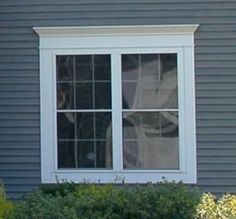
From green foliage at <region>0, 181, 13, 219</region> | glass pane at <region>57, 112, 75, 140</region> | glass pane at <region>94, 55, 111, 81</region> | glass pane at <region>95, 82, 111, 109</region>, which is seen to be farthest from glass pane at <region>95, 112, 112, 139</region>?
green foliage at <region>0, 181, 13, 219</region>

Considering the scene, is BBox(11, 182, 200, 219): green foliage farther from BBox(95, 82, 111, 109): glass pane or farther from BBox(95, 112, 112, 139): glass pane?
BBox(95, 82, 111, 109): glass pane

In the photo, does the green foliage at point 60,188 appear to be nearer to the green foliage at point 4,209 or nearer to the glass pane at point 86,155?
the glass pane at point 86,155

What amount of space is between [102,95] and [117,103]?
0.27 metres

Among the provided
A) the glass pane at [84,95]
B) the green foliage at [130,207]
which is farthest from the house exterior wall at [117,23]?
the green foliage at [130,207]

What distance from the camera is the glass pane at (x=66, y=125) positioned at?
34.4 feet

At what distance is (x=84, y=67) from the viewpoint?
1045 cm

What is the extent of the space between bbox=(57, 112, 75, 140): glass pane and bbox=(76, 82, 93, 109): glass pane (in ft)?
0.76

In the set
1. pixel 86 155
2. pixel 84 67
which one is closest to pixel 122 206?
pixel 86 155

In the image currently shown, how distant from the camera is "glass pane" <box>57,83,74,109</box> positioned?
10477 millimetres

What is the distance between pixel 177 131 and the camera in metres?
10.3

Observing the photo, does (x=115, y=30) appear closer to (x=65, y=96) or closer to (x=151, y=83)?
(x=151, y=83)

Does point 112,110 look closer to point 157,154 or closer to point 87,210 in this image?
point 157,154

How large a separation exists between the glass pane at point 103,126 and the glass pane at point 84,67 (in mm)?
611

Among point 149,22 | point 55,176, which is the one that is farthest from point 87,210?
point 149,22
